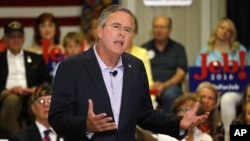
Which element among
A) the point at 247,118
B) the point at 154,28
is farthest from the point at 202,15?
the point at 247,118

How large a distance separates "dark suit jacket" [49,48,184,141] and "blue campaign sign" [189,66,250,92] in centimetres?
327

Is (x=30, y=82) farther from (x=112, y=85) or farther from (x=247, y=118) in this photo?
(x=112, y=85)

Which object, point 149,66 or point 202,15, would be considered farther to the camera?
point 202,15

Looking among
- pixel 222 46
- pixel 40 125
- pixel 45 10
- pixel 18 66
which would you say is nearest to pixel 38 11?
pixel 45 10

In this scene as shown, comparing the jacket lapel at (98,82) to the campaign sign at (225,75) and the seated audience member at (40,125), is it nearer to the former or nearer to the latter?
the seated audience member at (40,125)

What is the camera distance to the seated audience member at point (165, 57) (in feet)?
23.9

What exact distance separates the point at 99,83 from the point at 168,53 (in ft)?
12.9

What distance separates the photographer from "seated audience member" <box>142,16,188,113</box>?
287 inches

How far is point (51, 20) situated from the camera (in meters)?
7.25

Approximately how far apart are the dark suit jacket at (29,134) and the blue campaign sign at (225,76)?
2.38 meters

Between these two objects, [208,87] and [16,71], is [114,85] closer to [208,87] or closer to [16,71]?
[208,87]

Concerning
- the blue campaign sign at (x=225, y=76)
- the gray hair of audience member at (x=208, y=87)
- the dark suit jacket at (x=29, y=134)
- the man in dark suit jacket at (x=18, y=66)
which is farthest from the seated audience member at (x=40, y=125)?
the blue campaign sign at (x=225, y=76)

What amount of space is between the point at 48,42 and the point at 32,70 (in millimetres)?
517

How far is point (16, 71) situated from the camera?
678 cm
